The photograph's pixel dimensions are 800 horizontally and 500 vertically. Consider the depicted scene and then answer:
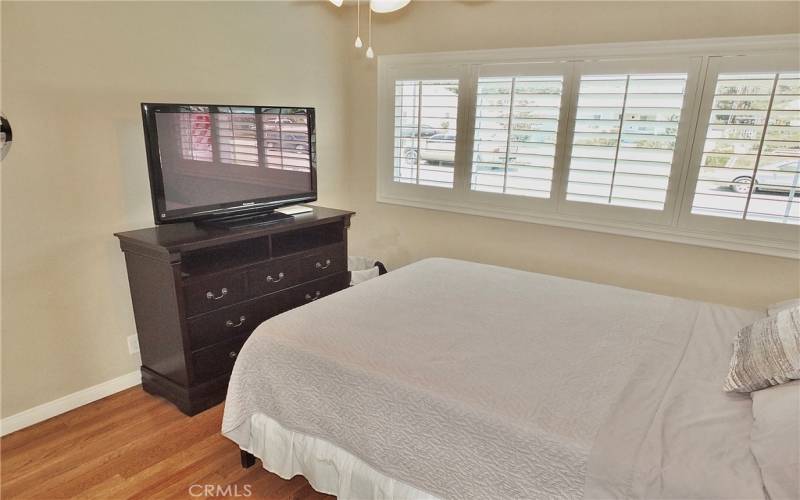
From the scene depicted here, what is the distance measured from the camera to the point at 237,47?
9.28 ft

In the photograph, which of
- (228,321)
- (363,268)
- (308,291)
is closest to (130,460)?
(228,321)

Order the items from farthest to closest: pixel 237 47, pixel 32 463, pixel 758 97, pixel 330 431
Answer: pixel 237 47, pixel 758 97, pixel 32 463, pixel 330 431

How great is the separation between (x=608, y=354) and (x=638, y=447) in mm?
517

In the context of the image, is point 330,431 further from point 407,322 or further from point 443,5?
point 443,5

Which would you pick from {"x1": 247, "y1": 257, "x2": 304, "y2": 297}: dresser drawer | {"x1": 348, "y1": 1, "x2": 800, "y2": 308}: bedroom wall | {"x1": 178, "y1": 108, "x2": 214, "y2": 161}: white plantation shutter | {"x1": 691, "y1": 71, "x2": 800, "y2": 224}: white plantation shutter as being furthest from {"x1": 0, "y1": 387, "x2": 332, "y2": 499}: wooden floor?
{"x1": 691, "y1": 71, "x2": 800, "y2": 224}: white plantation shutter

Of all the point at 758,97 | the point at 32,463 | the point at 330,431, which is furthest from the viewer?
the point at 758,97

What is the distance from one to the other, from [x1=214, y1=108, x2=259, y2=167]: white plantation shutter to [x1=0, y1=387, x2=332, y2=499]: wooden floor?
140 centimetres

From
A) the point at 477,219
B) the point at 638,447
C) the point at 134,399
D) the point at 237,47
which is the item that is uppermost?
the point at 237,47

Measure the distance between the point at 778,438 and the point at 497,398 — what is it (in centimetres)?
68

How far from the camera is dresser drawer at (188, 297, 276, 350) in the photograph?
231 centimetres

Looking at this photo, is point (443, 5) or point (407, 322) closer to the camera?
point (407, 322)

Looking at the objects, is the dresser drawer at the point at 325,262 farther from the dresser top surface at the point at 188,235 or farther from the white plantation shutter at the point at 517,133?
the white plantation shutter at the point at 517,133

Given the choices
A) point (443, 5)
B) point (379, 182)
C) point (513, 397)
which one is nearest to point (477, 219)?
point (379, 182)

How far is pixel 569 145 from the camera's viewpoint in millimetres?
2840
